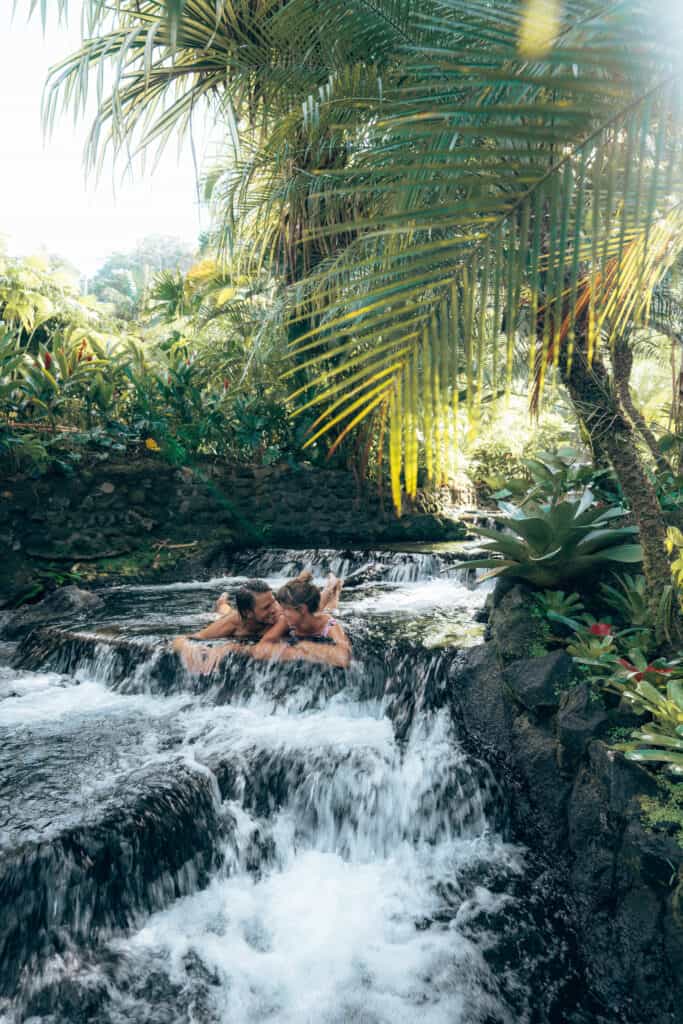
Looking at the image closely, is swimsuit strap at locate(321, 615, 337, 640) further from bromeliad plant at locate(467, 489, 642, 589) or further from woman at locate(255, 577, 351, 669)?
bromeliad plant at locate(467, 489, 642, 589)

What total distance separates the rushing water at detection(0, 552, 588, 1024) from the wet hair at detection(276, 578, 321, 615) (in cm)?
48

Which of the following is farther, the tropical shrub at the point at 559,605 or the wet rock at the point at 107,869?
the tropical shrub at the point at 559,605

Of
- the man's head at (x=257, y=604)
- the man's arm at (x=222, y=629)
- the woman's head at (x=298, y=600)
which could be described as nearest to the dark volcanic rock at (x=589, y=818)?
the woman's head at (x=298, y=600)

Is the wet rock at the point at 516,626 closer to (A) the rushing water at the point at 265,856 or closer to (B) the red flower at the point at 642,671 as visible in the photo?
(A) the rushing water at the point at 265,856

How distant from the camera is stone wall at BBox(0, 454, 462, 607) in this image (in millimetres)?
7090

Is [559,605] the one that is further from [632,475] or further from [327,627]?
[327,627]

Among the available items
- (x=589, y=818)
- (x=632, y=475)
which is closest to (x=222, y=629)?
(x=589, y=818)

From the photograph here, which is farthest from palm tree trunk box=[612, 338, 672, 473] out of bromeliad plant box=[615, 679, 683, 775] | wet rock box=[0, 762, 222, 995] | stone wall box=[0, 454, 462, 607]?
stone wall box=[0, 454, 462, 607]

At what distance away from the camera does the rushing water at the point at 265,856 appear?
2.43m

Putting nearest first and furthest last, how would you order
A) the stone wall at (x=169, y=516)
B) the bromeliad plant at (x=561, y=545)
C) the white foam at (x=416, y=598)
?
the bromeliad plant at (x=561, y=545) → the white foam at (x=416, y=598) → the stone wall at (x=169, y=516)

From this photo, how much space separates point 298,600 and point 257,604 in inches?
12.9

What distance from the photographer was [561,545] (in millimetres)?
3762

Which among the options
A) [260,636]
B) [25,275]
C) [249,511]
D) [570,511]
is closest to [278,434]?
[249,511]

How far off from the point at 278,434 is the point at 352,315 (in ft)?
26.4
